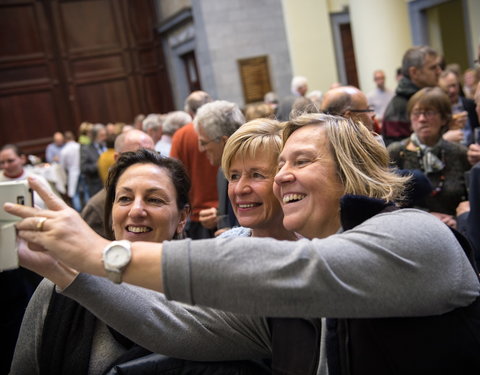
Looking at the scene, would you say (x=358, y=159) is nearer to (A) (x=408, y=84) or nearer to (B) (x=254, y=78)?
(A) (x=408, y=84)

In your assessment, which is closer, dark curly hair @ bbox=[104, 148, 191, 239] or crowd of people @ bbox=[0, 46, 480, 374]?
crowd of people @ bbox=[0, 46, 480, 374]

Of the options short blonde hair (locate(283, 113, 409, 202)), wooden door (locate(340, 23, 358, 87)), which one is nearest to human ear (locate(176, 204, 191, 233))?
short blonde hair (locate(283, 113, 409, 202))

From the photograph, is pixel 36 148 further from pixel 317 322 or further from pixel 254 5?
pixel 317 322

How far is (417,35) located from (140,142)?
753 cm

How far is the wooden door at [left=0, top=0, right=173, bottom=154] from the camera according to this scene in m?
14.3

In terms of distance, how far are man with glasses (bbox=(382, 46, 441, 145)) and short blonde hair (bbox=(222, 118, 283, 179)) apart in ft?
Result: 9.07

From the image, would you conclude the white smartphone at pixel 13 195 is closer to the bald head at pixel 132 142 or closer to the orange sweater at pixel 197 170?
the bald head at pixel 132 142

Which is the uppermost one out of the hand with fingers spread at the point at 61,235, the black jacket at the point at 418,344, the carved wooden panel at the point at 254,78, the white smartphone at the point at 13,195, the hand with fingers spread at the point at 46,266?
the carved wooden panel at the point at 254,78

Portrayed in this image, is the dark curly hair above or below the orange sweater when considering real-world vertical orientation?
above

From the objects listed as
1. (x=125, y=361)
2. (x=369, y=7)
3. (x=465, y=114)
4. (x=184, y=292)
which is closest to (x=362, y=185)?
(x=184, y=292)

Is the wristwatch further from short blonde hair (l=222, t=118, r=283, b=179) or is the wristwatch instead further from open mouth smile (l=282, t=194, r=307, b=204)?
short blonde hair (l=222, t=118, r=283, b=179)

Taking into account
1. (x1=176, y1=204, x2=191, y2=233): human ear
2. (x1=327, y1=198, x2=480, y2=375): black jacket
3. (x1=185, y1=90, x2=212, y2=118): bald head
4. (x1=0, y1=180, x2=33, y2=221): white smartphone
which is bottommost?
(x1=327, y1=198, x2=480, y2=375): black jacket

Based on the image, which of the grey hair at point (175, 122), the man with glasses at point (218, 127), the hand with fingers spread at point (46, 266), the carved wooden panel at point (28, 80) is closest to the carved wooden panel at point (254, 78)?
the carved wooden panel at point (28, 80)

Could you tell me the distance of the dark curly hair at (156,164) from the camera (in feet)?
8.30
